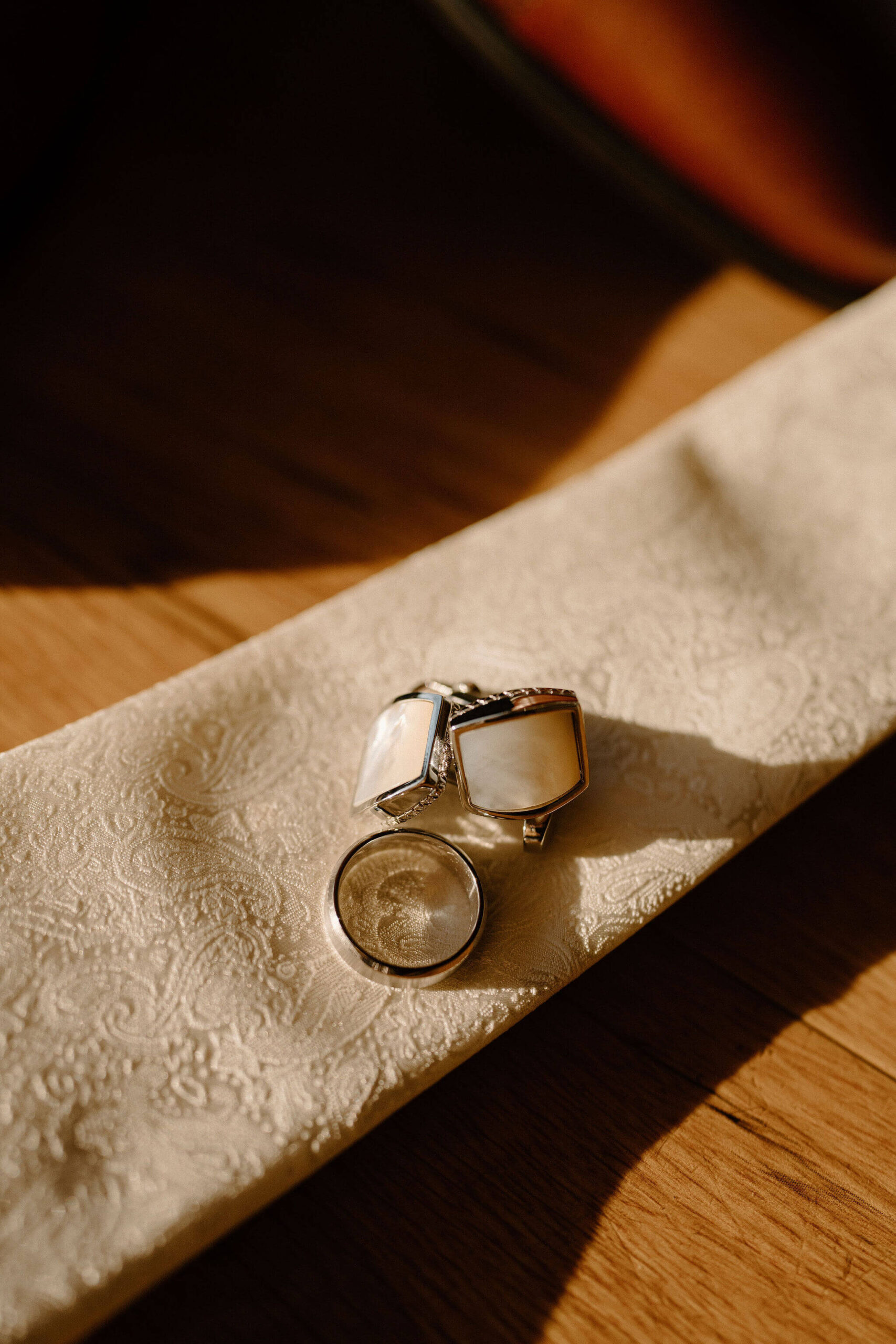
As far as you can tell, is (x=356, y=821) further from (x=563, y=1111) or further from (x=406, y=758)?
(x=563, y=1111)

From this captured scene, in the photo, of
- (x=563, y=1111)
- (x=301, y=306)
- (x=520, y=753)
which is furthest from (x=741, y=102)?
(x=563, y=1111)

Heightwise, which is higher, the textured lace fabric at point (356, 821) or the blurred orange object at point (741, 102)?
the blurred orange object at point (741, 102)

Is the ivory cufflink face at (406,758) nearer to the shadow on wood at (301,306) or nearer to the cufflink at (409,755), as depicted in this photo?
the cufflink at (409,755)

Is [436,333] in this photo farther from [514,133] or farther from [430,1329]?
[430,1329]

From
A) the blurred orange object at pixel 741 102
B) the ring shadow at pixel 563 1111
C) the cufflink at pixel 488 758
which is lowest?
the ring shadow at pixel 563 1111

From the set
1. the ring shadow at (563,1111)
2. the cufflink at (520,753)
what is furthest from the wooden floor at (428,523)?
the cufflink at (520,753)

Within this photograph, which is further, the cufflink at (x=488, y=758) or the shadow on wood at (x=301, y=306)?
the shadow on wood at (x=301, y=306)
